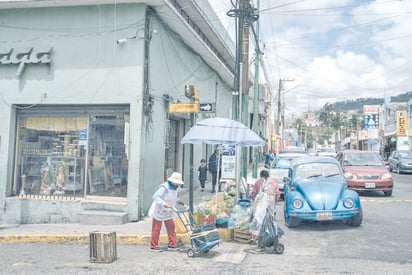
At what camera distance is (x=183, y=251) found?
26.3ft

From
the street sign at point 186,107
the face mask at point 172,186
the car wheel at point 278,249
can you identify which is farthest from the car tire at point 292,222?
the street sign at point 186,107

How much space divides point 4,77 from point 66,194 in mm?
4004

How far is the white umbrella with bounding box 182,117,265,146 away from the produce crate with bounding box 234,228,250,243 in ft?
7.03

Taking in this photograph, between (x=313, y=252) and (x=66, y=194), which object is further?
(x=66, y=194)

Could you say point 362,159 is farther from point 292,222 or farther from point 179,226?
point 179,226

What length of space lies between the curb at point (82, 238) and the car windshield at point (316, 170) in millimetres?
2903

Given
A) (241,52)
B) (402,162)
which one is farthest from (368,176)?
(402,162)

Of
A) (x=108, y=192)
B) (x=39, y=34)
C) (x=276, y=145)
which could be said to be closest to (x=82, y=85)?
(x=39, y=34)

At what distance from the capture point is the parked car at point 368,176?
47.1 feet

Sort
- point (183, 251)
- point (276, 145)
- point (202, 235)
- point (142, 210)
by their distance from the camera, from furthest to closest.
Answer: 1. point (276, 145)
2. point (142, 210)
3. point (183, 251)
4. point (202, 235)

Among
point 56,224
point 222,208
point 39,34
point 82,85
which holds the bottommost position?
point 56,224

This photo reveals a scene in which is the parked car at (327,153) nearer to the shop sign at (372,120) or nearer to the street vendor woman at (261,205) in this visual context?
the street vendor woman at (261,205)

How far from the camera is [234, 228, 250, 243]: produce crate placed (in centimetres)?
858

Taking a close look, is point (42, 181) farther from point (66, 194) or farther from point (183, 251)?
Result: point (183, 251)
